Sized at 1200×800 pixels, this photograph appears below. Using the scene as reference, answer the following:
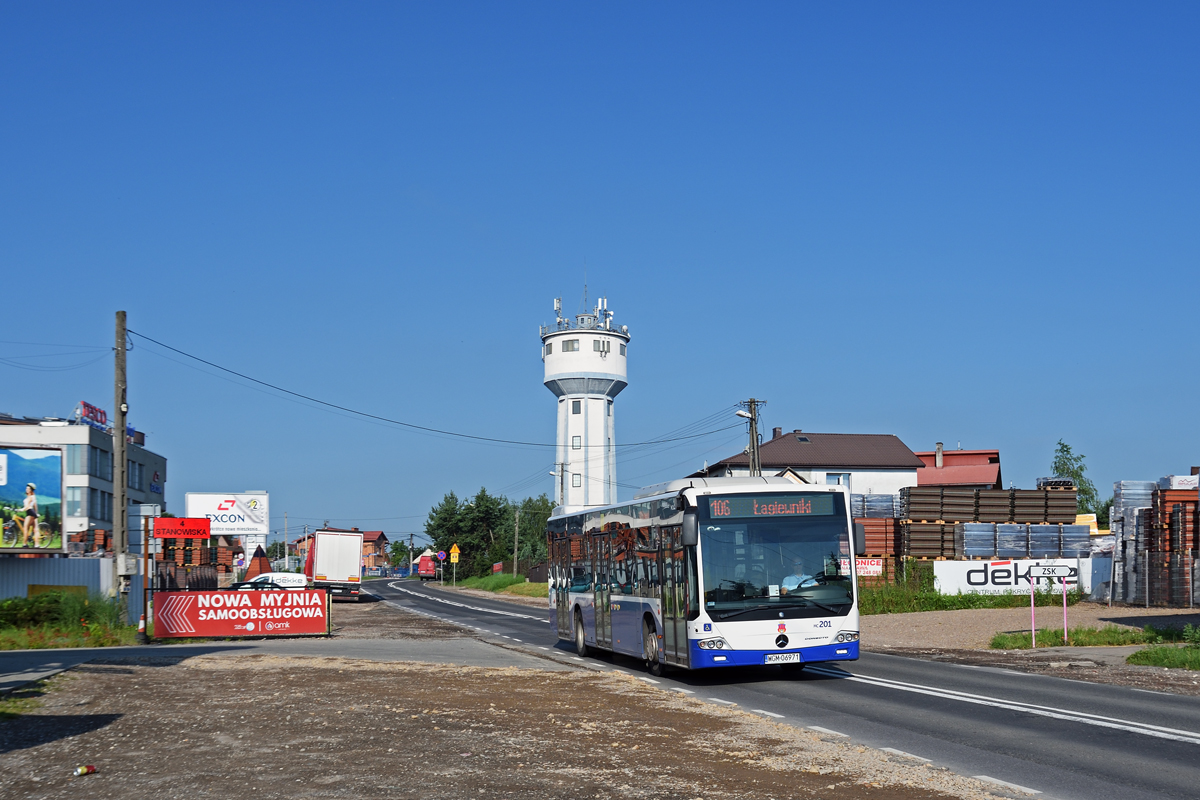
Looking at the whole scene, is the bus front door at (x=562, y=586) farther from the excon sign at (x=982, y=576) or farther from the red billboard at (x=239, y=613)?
the excon sign at (x=982, y=576)

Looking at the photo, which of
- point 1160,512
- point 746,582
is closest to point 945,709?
point 746,582

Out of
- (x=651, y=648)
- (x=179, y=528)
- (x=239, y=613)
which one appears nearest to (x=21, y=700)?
(x=651, y=648)

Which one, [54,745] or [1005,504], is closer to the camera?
[54,745]

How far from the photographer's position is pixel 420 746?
10750 millimetres

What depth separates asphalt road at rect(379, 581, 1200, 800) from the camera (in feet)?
30.9

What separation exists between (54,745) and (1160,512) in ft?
107

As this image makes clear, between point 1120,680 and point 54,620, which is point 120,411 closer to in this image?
point 54,620

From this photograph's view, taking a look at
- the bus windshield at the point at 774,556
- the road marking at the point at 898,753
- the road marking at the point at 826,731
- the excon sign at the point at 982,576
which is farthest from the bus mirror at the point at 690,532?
the excon sign at the point at 982,576

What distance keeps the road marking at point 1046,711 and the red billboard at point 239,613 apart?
49.9ft

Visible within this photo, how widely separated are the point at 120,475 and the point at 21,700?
1364 centimetres

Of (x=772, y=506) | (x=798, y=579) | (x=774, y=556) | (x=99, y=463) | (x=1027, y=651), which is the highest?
(x=99, y=463)

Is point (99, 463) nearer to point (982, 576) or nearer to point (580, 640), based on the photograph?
point (982, 576)

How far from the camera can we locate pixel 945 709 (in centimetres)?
1383

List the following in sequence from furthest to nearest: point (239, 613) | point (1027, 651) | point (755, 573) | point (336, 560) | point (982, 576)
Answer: point (336, 560) → point (982, 576) → point (239, 613) → point (1027, 651) → point (755, 573)
